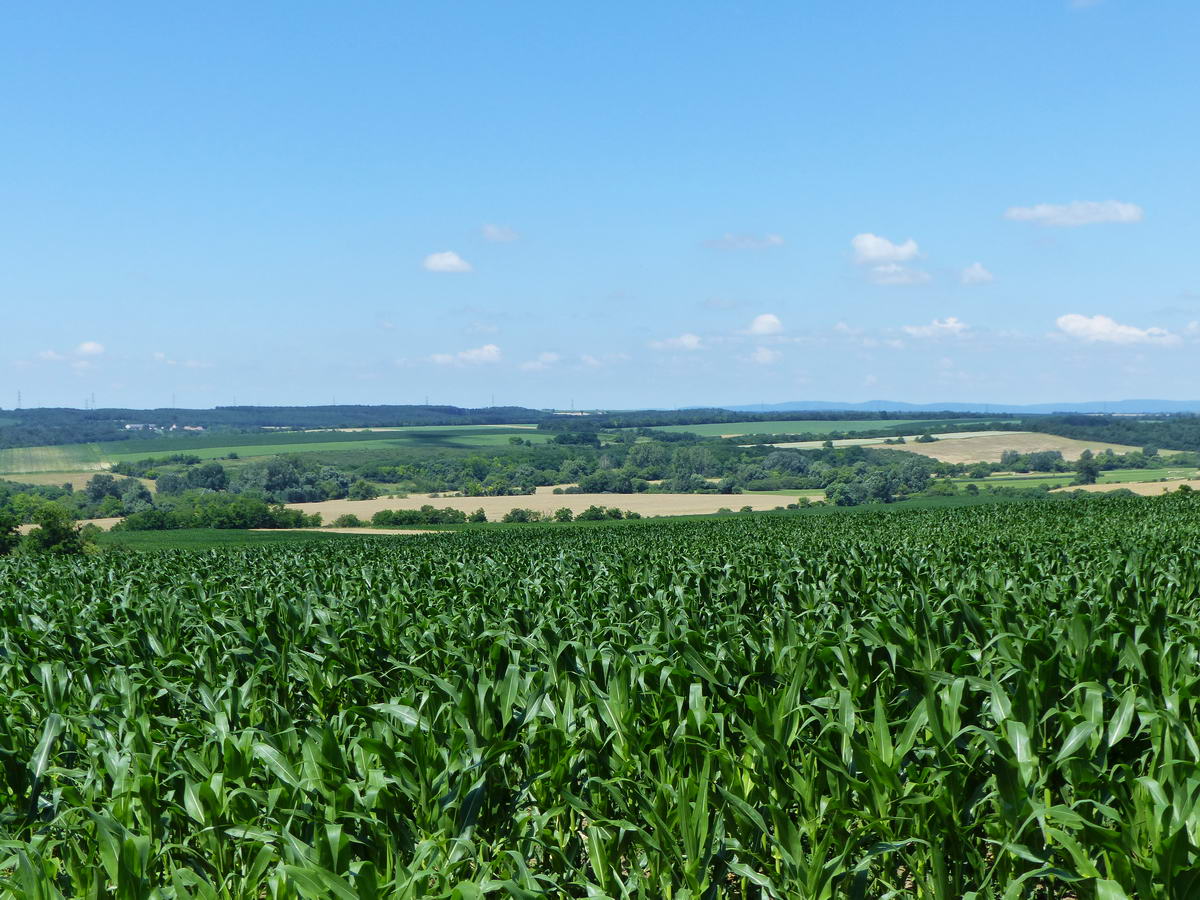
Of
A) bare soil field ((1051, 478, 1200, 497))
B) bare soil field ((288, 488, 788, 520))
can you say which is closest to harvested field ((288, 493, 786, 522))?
bare soil field ((288, 488, 788, 520))

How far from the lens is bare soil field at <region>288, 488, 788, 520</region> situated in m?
111

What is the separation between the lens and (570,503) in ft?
394

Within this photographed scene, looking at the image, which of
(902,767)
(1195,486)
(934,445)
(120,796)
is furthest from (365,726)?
(934,445)

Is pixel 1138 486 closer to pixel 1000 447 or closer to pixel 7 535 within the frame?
pixel 1000 447

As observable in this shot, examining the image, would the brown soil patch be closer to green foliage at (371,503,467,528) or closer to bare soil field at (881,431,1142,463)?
green foliage at (371,503,467,528)

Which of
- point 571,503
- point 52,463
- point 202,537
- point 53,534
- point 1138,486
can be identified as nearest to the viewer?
point 53,534

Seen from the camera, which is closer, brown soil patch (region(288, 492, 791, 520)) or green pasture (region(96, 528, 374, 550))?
green pasture (region(96, 528, 374, 550))

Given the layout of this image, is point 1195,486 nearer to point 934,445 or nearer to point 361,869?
point 934,445

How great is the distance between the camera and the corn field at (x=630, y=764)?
414 centimetres

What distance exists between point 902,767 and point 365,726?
11.5 ft

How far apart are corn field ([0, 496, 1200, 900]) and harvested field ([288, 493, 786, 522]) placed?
95.2 metres

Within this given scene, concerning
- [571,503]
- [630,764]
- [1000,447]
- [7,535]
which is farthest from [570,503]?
[630,764]

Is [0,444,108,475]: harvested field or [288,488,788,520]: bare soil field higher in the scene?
[0,444,108,475]: harvested field

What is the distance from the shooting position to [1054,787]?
5.65 meters
